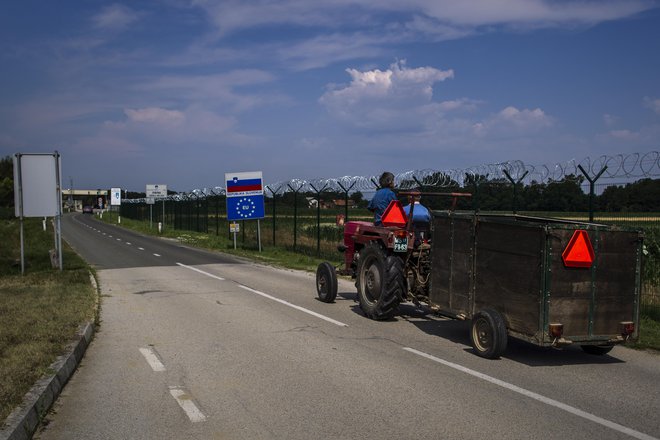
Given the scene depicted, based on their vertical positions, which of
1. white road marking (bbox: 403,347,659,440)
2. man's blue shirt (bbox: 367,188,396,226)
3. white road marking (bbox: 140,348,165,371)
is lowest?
white road marking (bbox: 140,348,165,371)

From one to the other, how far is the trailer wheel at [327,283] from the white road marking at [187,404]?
19.7 ft

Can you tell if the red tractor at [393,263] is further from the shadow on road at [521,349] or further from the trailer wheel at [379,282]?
the shadow on road at [521,349]

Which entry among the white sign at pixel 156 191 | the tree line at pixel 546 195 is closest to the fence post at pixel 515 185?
the tree line at pixel 546 195

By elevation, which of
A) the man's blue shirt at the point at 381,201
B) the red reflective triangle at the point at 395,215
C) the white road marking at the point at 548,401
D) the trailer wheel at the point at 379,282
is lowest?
the white road marking at the point at 548,401

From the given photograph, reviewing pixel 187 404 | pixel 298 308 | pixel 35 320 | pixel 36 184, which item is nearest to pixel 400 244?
pixel 298 308

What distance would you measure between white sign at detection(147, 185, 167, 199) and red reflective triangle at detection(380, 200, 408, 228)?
1649 inches

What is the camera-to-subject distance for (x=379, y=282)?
33.5 feet

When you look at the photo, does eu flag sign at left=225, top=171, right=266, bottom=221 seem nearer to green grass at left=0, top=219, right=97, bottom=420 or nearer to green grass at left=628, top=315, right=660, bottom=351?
green grass at left=0, top=219, right=97, bottom=420

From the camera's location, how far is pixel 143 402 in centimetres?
598

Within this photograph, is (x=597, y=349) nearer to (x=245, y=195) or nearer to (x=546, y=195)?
(x=546, y=195)

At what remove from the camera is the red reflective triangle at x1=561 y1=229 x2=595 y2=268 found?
709cm

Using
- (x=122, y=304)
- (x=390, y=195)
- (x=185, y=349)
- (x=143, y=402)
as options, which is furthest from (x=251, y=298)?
(x=143, y=402)

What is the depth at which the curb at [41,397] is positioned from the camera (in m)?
4.86

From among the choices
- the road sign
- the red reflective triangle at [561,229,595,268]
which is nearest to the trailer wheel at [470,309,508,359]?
the red reflective triangle at [561,229,595,268]
